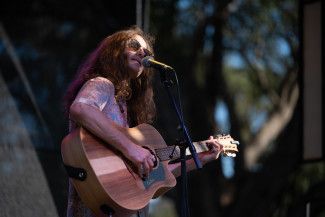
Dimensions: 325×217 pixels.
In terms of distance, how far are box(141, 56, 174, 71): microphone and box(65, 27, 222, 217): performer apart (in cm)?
8

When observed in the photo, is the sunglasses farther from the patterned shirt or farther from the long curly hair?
the patterned shirt

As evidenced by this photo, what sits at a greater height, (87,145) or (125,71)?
(125,71)

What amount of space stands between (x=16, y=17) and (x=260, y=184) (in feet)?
15.4

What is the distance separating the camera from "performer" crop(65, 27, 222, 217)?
132 inches

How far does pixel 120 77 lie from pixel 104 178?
59cm

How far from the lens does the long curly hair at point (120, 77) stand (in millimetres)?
3625

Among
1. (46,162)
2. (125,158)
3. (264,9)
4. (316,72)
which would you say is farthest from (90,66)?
(264,9)

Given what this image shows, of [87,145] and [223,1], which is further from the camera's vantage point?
[223,1]

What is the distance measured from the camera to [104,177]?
3.29 meters

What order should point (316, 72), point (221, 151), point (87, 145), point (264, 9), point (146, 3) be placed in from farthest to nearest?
point (264, 9) < point (316, 72) < point (146, 3) < point (221, 151) < point (87, 145)

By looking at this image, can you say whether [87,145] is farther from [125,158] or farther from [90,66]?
[90,66]

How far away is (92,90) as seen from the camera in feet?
11.2

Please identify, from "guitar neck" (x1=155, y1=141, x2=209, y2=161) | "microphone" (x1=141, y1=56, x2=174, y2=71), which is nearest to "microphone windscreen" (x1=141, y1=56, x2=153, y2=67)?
"microphone" (x1=141, y1=56, x2=174, y2=71)

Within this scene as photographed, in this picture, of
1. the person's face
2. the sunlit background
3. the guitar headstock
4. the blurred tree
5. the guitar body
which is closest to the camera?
the guitar body
